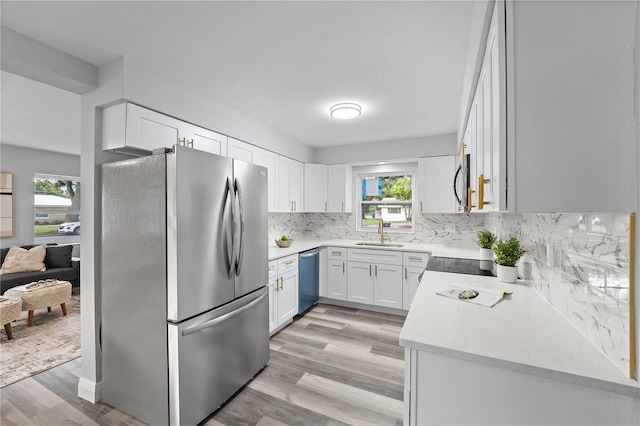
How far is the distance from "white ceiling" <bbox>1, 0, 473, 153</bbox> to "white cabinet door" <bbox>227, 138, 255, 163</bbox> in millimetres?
372

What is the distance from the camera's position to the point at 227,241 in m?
2.03

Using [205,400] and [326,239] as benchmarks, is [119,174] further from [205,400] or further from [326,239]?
[326,239]

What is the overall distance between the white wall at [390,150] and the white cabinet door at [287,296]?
6.77ft

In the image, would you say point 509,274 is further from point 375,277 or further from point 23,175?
point 23,175

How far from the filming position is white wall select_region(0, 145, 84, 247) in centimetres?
452

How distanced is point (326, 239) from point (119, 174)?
10.7 feet

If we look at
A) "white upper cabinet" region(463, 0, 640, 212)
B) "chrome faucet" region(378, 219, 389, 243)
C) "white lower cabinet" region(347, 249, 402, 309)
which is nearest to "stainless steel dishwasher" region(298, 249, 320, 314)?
"white lower cabinet" region(347, 249, 402, 309)

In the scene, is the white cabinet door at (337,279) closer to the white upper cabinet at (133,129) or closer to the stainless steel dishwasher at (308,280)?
the stainless steel dishwasher at (308,280)

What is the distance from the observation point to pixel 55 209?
17.3 feet

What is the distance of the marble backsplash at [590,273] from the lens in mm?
850

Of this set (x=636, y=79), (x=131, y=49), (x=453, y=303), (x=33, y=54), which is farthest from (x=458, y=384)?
(x=33, y=54)

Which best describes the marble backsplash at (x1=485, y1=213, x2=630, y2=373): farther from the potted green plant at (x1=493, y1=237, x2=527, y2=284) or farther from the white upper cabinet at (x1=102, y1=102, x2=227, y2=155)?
the white upper cabinet at (x1=102, y1=102, x2=227, y2=155)

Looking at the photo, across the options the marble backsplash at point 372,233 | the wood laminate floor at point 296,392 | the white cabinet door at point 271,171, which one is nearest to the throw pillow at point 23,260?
the wood laminate floor at point 296,392

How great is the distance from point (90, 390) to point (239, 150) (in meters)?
2.32
